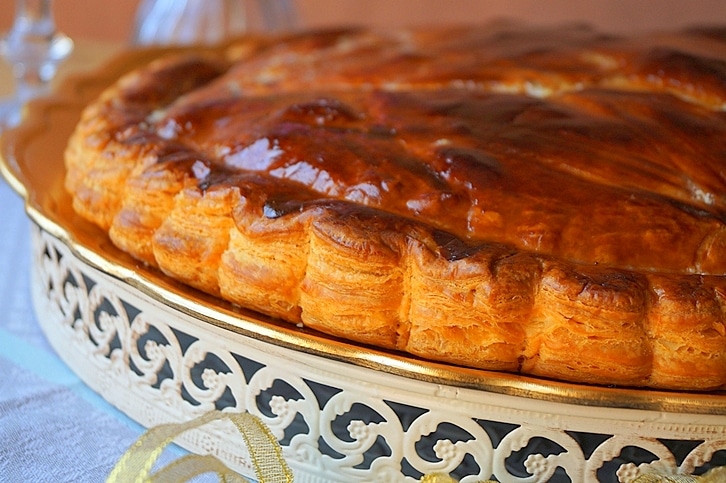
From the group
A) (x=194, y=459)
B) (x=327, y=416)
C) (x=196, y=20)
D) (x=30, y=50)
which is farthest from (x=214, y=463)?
(x=196, y=20)

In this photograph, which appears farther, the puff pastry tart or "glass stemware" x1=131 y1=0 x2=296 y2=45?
"glass stemware" x1=131 y1=0 x2=296 y2=45

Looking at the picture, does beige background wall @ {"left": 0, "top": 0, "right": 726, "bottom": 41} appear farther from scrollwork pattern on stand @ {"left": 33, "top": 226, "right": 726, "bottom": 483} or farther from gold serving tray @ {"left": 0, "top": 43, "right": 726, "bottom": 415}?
scrollwork pattern on stand @ {"left": 33, "top": 226, "right": 726, "bottom": 483}

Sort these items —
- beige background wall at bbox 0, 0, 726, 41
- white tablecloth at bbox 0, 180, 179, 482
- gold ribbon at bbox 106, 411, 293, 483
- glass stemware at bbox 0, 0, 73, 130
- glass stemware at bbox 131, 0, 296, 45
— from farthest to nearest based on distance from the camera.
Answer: beige background wall at bbox 0, 0, 726, 41 → glass stemware at bbox 131, 0, 296, 45 → glass stemware at bbox 0, 0, 73, 130 → white tablecloth at bbox 0, 180, 179, 482 → gold ribbon at bbox 106, 411, 293, 483

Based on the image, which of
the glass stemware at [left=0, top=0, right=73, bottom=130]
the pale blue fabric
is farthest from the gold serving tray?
the glass stemware at [left=0, top=0, right=73, bottom=130]

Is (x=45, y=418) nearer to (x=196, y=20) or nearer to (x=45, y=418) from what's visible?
(x=45, y=418)

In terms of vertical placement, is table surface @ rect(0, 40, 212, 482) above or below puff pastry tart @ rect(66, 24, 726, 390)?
below

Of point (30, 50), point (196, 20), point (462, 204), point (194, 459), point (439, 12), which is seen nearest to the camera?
point (194, 459)

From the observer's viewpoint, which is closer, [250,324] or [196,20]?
[250,324]

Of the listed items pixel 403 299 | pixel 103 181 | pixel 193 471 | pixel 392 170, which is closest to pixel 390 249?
pixel 403 299
